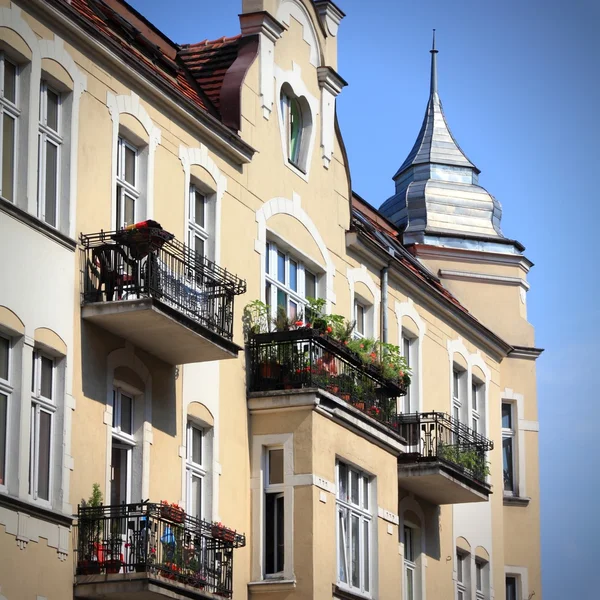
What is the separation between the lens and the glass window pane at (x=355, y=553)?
28.2 m

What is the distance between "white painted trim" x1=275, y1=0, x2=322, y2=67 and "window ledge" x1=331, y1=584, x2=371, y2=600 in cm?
919

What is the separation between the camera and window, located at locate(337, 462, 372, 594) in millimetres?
27938

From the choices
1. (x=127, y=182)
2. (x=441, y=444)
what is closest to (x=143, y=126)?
(x=127, y=182)

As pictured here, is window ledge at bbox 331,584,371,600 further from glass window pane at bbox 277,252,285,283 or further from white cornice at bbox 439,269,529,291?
white cornice at bbox 439,269,529,291

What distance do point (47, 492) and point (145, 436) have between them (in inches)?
94.2

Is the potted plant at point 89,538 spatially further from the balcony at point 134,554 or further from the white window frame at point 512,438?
the white window frame at point 512,438

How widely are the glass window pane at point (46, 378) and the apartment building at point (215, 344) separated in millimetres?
34

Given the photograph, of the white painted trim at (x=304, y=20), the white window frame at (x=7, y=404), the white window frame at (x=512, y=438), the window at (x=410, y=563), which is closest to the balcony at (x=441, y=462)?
the window at (x=410, y=563)

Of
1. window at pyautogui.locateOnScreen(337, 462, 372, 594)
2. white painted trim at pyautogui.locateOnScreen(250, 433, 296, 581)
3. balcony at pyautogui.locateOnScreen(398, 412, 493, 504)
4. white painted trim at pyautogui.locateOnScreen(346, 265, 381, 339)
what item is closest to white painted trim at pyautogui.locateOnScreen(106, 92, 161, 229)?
white painted trim at pyautogui.locateOnScreen(250, 433, 296, 581)

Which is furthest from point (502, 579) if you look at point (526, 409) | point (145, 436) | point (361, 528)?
point (145, 436)

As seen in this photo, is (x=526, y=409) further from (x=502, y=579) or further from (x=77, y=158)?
(x=77, y=158)

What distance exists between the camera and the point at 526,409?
3900 centimetres

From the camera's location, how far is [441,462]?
3197 cm

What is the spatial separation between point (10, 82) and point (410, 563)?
13.9m
